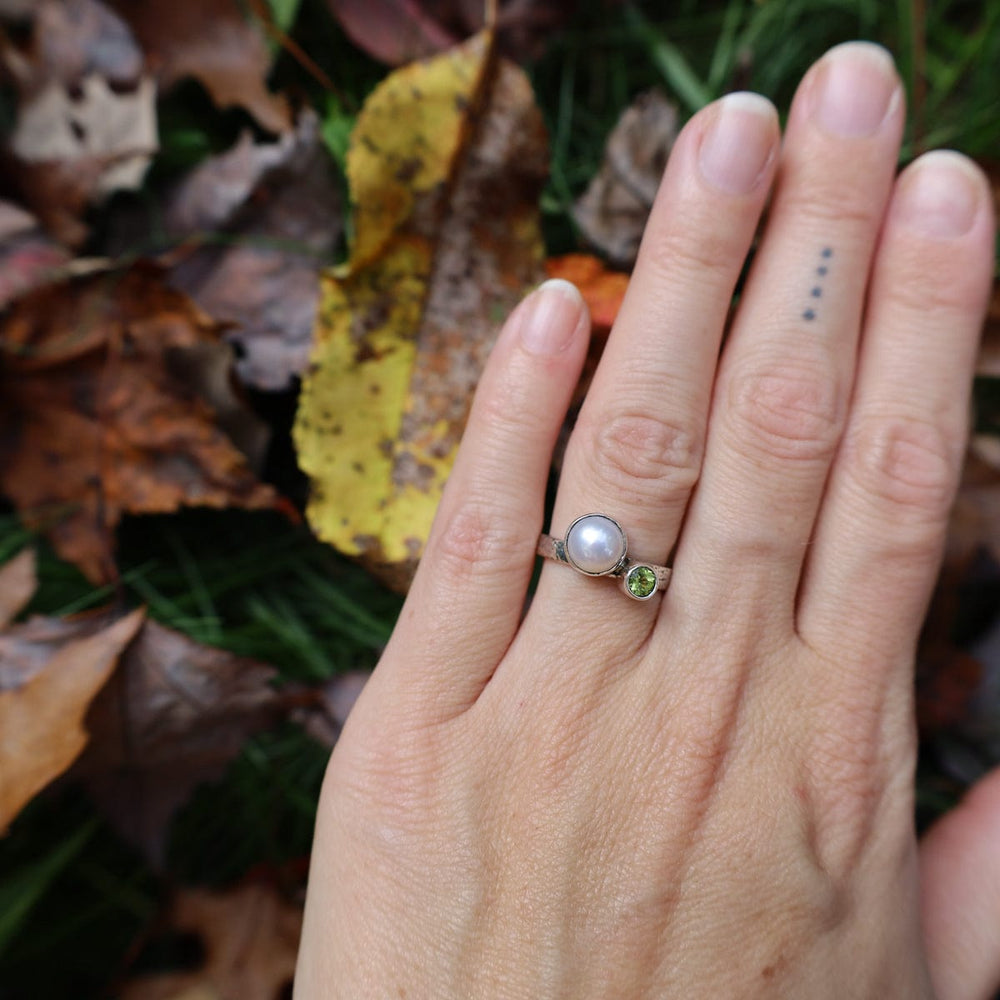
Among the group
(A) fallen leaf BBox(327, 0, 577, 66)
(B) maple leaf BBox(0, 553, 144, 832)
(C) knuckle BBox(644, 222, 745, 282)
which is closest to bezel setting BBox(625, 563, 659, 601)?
(C) knuckle BBox(644, 222, 745, 282)

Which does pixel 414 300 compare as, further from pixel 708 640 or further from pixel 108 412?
pixel 708 640

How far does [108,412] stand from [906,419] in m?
1.80

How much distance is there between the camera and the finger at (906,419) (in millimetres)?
1845

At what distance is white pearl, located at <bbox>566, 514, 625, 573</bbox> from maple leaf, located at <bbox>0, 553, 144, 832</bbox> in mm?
1093

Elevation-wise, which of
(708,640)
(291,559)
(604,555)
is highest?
(604,555)

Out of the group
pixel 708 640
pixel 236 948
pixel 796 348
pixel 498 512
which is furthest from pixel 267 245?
pixel 236 948

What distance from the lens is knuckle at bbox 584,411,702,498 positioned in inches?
69.6

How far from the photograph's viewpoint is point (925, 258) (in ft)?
6.07

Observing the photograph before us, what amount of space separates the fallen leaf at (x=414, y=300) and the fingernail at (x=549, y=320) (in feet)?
0.85

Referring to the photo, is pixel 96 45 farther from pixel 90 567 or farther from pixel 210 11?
pixel 90 567

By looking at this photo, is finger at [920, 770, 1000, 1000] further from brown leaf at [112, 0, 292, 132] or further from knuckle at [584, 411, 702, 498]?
brown leaf at [112, 0, 292, 132]

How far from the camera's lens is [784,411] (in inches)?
71.3

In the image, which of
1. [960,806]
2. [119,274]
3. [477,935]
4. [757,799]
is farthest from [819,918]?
[119,274]

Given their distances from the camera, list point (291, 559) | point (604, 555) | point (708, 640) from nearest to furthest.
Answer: point (604, 555), point (708, 640), point (291, 559)
